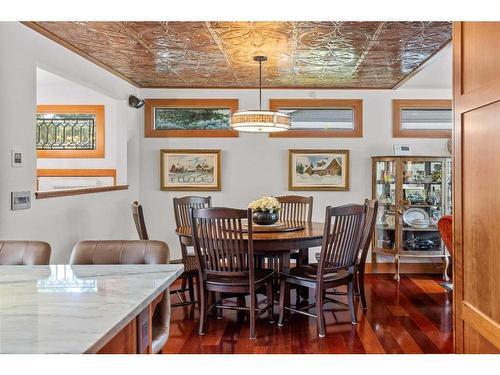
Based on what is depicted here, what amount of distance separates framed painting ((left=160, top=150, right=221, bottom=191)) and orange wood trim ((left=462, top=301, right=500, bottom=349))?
4180mm

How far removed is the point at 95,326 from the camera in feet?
3.52

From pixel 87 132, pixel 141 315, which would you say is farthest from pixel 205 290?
pixel 87 132

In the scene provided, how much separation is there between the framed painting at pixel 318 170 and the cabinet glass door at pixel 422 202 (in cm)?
79

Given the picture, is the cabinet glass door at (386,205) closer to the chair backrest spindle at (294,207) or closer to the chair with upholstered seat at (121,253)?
the chair backrest spindle at (294,207)

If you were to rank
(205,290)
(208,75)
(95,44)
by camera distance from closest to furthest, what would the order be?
(205,290)
(95,44)
(208,75)

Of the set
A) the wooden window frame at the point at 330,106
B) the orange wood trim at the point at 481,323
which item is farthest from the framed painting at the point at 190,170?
the orange wood trim at the point at 481,323

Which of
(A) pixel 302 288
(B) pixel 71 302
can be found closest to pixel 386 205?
(A) pixel 302 288

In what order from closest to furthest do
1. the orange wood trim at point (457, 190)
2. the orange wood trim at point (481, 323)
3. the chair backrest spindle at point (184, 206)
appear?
1. the orange wood trim at point (481, 323)
2. the orange wood trim at point (457, 190)
3. the chair backrest spindle at point (184, 206)

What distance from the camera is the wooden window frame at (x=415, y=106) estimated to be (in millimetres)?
5578

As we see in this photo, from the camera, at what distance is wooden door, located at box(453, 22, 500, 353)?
4.77ft

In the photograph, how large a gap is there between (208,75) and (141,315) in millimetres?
3885

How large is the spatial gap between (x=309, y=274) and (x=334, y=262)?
24 cm
